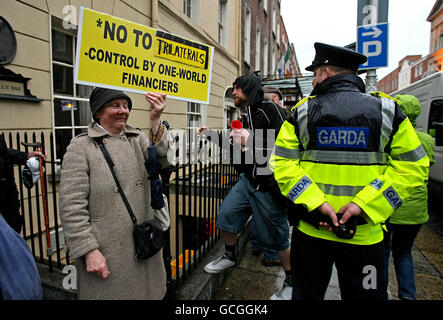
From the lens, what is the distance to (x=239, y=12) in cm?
1120

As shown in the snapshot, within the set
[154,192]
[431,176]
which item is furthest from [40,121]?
[431,176]

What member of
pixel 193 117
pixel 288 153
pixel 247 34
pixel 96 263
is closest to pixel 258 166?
pixel 288 153

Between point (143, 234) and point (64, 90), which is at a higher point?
point (64, 90)

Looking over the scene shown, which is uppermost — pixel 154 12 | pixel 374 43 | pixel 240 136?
pixel 154 12

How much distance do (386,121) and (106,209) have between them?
1.68 metres

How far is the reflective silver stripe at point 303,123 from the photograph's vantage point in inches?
65.2

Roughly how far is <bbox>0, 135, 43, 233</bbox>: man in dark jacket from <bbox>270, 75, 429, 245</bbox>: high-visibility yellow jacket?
1.81 meters

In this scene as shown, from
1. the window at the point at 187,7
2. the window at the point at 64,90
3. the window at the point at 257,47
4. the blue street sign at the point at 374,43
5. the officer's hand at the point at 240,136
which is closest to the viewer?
the officer's hand at the point at 240,136

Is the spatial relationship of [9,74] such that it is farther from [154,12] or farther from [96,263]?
[154,12]

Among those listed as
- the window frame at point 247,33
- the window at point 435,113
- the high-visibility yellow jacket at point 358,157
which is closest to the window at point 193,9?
the window frame at point 247,33

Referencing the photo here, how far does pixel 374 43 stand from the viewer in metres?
3.48

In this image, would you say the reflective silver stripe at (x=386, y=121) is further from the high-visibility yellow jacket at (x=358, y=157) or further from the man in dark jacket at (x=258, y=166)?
the man in dark jacket at (x=258, y=166)
